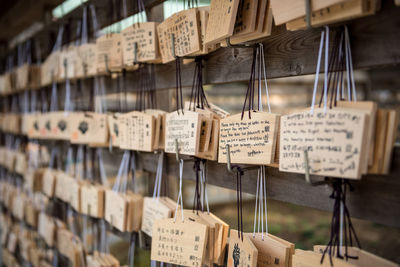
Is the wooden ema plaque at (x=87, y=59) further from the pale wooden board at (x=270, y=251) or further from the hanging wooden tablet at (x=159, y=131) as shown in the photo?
the pale wooden board at (x=270, y=251)

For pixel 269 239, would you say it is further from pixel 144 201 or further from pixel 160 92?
pixel 160 92

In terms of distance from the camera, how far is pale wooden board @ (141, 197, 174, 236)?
1361 millimetres

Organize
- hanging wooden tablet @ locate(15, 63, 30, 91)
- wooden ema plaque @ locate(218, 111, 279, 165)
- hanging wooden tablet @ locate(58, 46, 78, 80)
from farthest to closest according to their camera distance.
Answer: hanging wooden tablet @ locate(15, 63, 30, 91)
hanging wooden tablet @ locate(58, 46, 78, 80)
wooden ema plaque @ locate(218, 111, 279, 165)

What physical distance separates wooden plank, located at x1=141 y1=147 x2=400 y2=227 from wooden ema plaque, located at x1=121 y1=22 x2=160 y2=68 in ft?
1.54

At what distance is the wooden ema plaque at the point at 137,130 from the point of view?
1.32 metres

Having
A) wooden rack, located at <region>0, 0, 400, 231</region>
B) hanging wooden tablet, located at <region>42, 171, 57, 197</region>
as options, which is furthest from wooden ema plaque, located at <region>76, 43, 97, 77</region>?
hanging wooden tablet, located at <region>42, 171, 57, 197</region>

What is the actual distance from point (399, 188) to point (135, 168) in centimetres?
117

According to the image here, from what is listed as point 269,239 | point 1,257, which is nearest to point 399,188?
point 269,239

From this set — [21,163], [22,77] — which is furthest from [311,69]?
[21,163]

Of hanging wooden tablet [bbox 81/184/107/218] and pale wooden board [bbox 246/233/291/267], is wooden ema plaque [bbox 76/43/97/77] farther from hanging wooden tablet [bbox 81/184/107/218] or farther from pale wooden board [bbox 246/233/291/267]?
pale wooden board [bbox 246/233/291/267]

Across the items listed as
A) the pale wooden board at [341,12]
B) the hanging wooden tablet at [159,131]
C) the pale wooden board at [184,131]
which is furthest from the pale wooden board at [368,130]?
the hanging wooden tablet at [159,131]

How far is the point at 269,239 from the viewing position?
3.34ft

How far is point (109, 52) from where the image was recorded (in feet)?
5.35

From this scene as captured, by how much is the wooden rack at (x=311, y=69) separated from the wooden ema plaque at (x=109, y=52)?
0.91 feet
